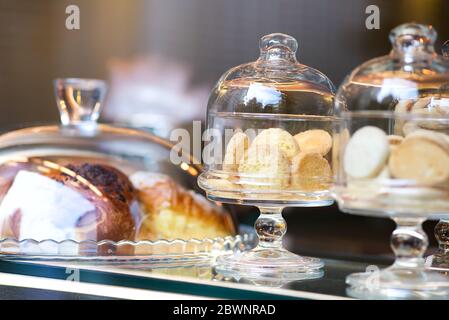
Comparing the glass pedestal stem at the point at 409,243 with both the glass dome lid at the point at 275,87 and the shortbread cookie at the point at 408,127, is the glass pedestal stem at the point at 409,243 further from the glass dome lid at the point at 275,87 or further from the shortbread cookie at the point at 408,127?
the glass dome lid at the point at 275,87

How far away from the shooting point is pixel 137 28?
398 cm

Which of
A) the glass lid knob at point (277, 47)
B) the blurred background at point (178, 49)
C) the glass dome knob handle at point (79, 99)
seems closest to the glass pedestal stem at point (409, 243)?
the glass lid knob at point (277, 47)

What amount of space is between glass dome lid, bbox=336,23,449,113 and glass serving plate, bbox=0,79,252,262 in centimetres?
38

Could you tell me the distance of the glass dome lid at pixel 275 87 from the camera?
3.65 ft

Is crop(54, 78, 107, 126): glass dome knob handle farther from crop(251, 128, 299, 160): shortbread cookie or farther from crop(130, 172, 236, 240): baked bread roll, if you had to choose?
crop(251, 128, 299, 160): shortbread cookie

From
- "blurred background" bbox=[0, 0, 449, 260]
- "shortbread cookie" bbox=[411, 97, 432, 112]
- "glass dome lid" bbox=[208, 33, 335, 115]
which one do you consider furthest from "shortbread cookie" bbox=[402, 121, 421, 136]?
"blurred background" bbox=[0, 0, 449, 260]

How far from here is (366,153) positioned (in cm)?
85

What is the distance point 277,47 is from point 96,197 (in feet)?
1.08

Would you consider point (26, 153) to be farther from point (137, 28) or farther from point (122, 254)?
point (137, 28)

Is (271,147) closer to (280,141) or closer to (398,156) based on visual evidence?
(280,141)

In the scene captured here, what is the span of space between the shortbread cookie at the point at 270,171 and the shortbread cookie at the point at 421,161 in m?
0.22

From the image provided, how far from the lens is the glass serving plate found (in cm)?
116

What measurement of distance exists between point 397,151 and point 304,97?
296mm
